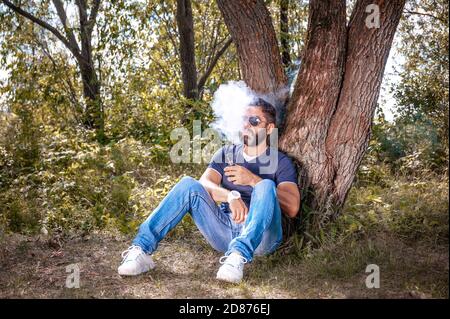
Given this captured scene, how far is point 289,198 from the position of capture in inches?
150

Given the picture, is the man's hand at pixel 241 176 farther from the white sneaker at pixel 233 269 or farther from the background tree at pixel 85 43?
the background tree at pixel 85 43

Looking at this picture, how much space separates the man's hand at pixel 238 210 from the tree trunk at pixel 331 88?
0.65m

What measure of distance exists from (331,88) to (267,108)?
491 millimetres

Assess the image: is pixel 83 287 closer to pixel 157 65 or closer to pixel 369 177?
pixel 369 177

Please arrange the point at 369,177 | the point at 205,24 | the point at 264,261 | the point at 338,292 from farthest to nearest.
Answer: the point at 205,24
the point at 369,177
the point at 264,261
the point at 338,292

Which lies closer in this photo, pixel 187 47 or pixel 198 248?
pixel 198 248

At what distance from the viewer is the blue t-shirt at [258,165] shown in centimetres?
388

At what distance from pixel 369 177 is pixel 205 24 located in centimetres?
578

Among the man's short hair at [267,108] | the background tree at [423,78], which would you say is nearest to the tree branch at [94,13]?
the background tree at [423,78]

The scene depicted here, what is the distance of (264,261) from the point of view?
3920mm

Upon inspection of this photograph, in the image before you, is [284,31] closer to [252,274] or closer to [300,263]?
[300,263]

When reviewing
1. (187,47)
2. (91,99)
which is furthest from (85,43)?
(187,47)

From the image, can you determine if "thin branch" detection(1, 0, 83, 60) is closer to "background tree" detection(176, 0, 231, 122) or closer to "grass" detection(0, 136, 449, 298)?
"background tree" detection(176, 0, 231, 122)
